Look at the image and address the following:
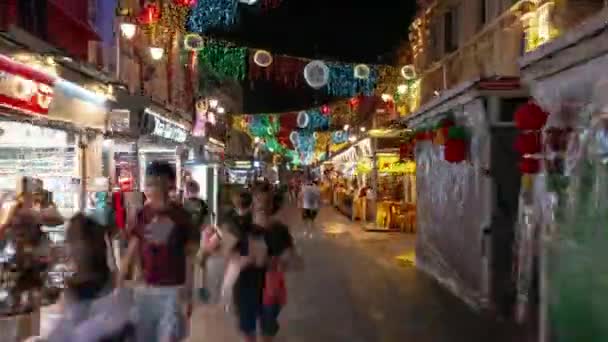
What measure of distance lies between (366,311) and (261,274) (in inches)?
164

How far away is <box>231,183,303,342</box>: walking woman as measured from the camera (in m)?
7.25

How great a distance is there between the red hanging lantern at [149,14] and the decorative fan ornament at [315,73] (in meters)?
5.20

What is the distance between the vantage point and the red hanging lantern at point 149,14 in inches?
735

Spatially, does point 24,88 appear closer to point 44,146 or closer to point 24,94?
point 24,94

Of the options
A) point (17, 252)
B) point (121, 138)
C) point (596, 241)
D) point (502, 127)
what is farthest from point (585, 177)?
point (121, 138)

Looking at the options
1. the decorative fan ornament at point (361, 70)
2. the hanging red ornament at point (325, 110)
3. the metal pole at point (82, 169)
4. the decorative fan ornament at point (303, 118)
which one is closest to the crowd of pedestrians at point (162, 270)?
the metal pole at point (82, 169)

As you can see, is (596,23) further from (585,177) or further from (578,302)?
(578,302)

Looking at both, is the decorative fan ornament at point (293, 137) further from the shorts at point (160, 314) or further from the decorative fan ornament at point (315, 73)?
the shorts at point (160, 314)

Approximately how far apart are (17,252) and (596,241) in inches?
226

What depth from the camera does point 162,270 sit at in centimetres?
655

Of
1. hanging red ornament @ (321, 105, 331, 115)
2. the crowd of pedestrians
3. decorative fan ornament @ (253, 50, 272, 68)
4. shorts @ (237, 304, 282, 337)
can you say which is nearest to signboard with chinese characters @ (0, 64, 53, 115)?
the crowd of pedestrians

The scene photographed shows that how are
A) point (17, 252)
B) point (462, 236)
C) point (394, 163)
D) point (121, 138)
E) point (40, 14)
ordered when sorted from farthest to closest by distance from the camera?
point (394, 163) < point (121, 138) < point (462, 236) < point (40, 14) < point (17, 252)

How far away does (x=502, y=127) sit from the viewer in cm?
1115

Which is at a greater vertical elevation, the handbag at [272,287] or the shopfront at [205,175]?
the shopfront at [205,175]
